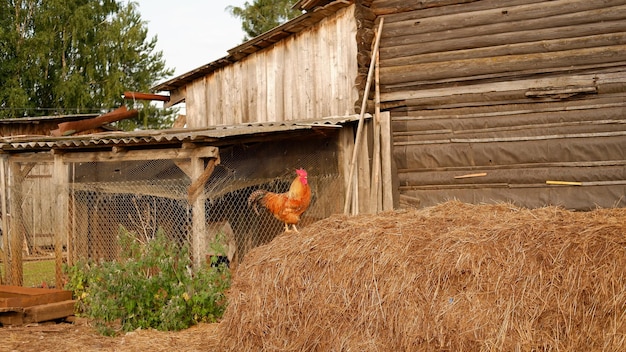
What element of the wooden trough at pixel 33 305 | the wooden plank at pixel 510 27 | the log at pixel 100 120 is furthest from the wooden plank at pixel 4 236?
the wooden plank at pixel 510 27

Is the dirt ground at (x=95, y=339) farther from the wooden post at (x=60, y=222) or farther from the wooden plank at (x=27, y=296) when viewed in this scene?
the wooden post at (x=60, y=222)

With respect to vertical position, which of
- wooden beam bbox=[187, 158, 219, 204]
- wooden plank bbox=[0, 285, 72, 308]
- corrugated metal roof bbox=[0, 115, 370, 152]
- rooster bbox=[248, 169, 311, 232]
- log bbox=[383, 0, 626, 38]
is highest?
log bbox=[383, 0, 626, 38]

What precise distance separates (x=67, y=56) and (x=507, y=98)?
2390cm

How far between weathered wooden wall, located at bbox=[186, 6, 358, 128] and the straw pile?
5.11 metres

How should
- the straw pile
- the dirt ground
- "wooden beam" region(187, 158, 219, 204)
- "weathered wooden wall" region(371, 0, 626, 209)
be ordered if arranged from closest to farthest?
the straw pile, the dirt ground, "wooden beam" region(187, 158, 219, 204), "weathered wooden wall" region(371, 0, 626, 209)

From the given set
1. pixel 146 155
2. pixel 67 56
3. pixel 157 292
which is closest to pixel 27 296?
pixel 157 292

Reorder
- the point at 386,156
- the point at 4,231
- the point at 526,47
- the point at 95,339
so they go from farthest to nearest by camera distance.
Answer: the point at 386,156, the point at 526,47, the point at 4,231, the point at 95,339

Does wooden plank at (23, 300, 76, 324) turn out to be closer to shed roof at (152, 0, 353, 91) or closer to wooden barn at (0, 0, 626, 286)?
wooden barn at (0, 0, 626, 286)

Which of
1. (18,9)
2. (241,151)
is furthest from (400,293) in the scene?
(18,9)

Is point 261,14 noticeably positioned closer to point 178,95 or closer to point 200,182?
point 178,95

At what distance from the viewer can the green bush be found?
26.1 ft

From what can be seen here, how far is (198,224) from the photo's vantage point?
28.3 feet

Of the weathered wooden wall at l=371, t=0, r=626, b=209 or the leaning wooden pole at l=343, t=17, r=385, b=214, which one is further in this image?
the leaning wooden pole at l=343, t=17, r=385, b=214

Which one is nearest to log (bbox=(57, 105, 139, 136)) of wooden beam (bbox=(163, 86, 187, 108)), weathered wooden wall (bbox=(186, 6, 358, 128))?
wooden beam (bbox=(163, 86, 187, 108))
